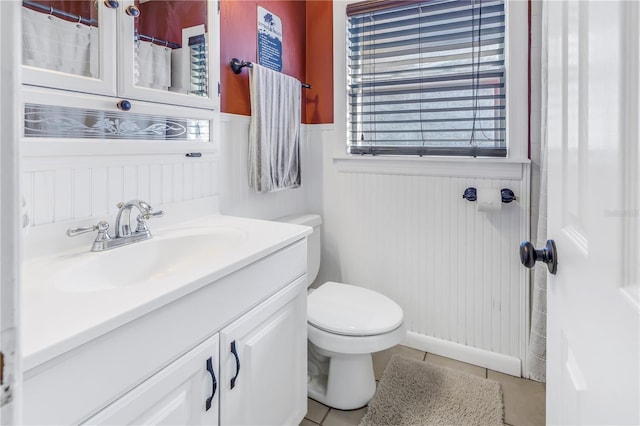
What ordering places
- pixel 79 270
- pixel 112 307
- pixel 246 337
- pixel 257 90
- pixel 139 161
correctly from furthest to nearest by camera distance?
pixel 257 90 → pixel 139 161 → pixel 246 337 → pixel 79 270 → pixel 112 307

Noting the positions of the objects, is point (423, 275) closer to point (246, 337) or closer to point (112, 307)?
point (246, 337)

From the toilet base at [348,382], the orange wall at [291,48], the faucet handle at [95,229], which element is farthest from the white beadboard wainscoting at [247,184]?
the toilet base at [348,382]

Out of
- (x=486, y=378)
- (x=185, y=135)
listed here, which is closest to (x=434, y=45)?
(x=185, y=135)

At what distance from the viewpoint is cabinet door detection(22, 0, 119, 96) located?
92 centimetres

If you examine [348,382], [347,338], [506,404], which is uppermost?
[347,338]

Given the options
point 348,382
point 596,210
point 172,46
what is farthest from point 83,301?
point 348,382

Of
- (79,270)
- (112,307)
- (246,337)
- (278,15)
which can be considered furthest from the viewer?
(278,15)

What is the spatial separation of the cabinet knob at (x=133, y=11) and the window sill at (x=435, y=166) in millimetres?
1221

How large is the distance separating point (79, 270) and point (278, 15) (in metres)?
1.57

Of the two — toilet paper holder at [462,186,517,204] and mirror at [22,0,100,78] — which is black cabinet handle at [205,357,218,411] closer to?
mirror at [22,0,100,78]

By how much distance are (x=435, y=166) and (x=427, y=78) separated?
0.45 metres

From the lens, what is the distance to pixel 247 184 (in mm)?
1778

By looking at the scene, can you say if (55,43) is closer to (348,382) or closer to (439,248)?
(348,382)

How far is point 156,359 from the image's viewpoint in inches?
30.2
